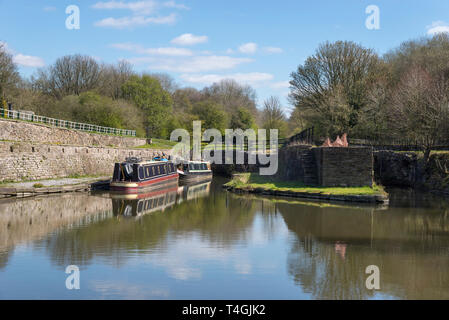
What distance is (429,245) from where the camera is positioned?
9.22 meters

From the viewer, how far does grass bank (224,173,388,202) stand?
50.8ft

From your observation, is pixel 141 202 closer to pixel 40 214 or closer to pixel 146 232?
pixel 40 214

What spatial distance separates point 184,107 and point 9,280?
47.0 m

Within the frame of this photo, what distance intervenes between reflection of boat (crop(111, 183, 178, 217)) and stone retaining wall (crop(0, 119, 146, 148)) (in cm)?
634

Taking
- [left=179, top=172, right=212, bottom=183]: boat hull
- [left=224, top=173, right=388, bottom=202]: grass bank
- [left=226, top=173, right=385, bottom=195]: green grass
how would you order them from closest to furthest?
[left=224, top=173, right=388, bottom=202]: grass bank < [left=226, top=173, right=385, bottom=195]: green grass < [left=179, top=172, right=212, bottom=183]: boat hull

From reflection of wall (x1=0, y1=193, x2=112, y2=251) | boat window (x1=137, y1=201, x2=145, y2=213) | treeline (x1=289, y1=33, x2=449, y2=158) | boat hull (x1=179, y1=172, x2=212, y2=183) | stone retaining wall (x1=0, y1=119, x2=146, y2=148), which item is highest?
treeline (x1=289, y1=33, x2=449, y2=158)

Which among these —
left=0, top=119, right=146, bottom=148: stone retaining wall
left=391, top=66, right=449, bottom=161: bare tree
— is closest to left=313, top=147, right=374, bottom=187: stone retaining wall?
left=391, top=66, right=449, bottom=161: bare tree

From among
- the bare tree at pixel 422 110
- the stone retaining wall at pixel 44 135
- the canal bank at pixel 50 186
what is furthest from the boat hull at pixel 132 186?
the bare tree at pixel 422 110

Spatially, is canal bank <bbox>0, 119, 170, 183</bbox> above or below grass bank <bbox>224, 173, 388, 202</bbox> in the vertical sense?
above

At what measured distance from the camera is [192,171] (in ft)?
90.0

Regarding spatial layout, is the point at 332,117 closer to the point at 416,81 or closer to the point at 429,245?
the point at 416,81
